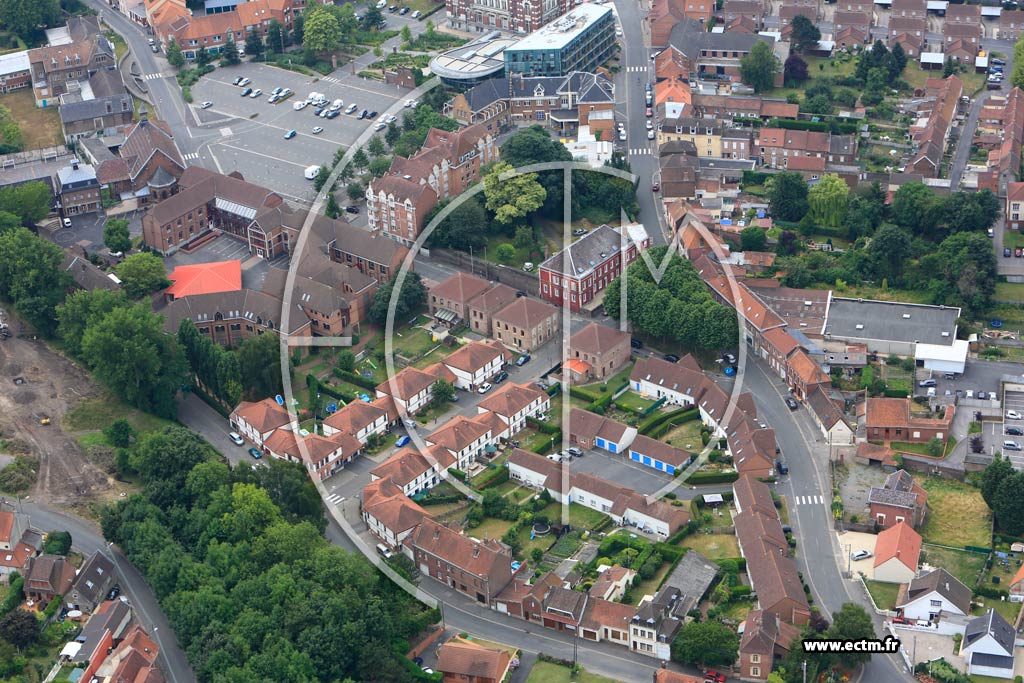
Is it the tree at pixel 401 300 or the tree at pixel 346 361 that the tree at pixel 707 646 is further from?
the tree at pixel 401 300

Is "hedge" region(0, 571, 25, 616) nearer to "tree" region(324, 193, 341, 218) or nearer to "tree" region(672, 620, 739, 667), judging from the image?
"tree" region(672, 620, 739, 667)

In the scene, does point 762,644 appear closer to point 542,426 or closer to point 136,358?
point 542,426

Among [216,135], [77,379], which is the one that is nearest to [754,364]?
[77,379]

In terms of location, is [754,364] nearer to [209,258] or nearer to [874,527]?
[874,527]

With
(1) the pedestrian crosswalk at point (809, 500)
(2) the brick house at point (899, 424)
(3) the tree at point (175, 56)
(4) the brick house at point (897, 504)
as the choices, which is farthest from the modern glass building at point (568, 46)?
(4) the brick house at point (897, 504)

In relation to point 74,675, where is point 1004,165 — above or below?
above

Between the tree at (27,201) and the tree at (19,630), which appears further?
the tree at (27,201)

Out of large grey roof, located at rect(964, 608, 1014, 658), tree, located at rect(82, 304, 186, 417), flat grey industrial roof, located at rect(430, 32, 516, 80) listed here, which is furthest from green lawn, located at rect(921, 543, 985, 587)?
flat grey industrial roof, located at rect(430, 32, 516, 80)
